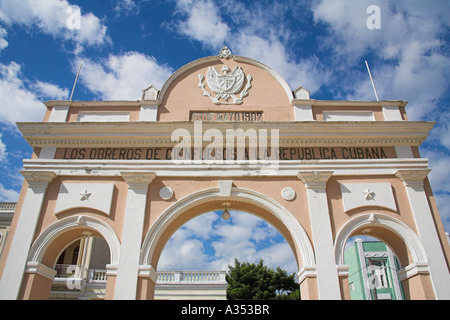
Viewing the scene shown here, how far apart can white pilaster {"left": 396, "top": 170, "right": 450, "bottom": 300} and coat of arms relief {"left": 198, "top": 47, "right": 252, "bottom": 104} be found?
507 centimetres

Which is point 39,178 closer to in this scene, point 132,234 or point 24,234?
point 24,234

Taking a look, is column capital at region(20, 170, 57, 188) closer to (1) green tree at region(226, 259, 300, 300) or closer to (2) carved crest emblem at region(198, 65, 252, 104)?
(2) carved crest emblem at region(198, 65, 252, 104)

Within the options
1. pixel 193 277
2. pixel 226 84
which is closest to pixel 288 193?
pixel 226 84

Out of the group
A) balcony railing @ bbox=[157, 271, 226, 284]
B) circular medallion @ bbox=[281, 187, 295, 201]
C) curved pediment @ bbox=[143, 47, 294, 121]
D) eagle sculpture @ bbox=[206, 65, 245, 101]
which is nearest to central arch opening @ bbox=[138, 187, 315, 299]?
circular medallion @ bbox=[281, 187, 295, 201]

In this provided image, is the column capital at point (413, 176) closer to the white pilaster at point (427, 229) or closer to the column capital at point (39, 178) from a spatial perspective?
the white pilaster at point (427, 229)

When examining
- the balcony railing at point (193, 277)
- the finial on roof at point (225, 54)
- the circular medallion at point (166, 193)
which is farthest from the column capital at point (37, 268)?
the balcony railing at point (193, 277)

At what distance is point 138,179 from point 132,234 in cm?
146

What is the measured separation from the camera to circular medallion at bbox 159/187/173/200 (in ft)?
29.2

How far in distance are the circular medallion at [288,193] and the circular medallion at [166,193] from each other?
2.98 meters

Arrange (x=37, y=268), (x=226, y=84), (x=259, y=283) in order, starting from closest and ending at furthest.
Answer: (x=37, y=268) → (x=226, y=84) → (x=259, y=283)

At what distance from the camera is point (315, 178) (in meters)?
8.95

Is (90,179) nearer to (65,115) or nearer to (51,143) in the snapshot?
(51,143)

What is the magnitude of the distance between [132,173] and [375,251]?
16342mm
